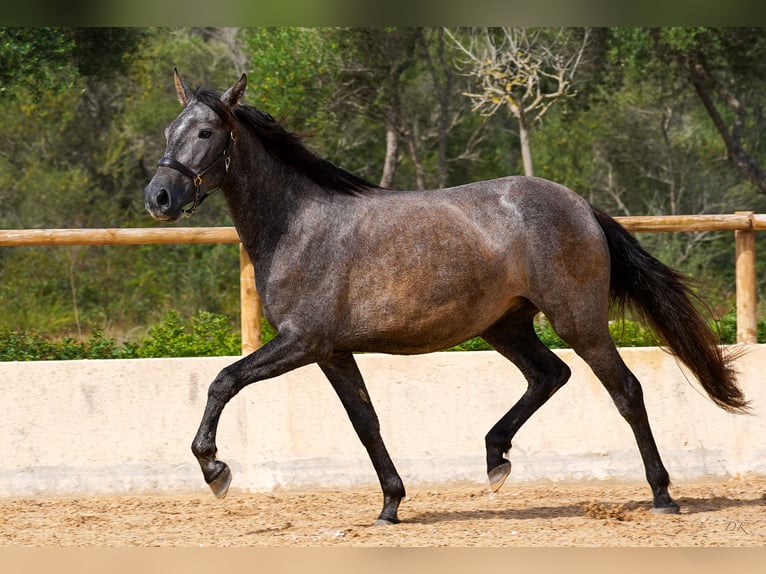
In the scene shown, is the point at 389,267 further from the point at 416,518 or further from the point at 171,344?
the point at 171,344

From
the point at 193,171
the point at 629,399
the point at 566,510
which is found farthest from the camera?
the point at 566,510

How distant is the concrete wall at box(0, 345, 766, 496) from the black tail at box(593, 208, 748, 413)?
68 cm

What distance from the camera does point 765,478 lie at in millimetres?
6160

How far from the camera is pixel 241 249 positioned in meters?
6.24

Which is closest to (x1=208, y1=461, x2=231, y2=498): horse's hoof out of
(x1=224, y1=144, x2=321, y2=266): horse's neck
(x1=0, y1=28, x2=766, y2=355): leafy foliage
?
(x1=224, y1=144, x2=321, y2=266): horse's neck

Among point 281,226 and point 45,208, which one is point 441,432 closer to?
point 281,226

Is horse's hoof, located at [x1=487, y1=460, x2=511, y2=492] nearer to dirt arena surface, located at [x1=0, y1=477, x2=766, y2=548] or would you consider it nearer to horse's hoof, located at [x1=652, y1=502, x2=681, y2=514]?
dirt arena surface, located at [x1=0, y1=477, x2=766, y2=548]

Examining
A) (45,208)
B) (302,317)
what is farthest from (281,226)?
(45,208)

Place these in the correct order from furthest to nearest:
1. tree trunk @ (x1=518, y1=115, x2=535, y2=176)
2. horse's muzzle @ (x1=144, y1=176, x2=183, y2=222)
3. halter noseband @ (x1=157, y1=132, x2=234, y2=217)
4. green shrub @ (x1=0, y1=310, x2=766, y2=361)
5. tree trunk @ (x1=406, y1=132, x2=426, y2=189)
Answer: tree trunk @ (x1=406, y1=132, x2=426, y2=189) < tree trunk @ (x1=518, y1=115, x2=535, y2=176) < green shrub @ (x1=0, y1=310, x2=766, y2=361) < halter noseband @ (x1=157, y1=132, x2=234, y2=217) < horse's muzzle @ (x1=144, y1=176, x2=183, y2=222)

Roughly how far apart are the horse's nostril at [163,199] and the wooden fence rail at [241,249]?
1560mm

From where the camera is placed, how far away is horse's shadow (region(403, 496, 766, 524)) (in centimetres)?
538

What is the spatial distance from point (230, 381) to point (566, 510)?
195 centimetres

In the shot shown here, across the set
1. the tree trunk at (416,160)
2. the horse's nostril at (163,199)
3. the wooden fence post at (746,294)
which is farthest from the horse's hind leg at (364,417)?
the tree trunk at (416,160)

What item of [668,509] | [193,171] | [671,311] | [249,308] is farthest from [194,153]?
[668,509]
